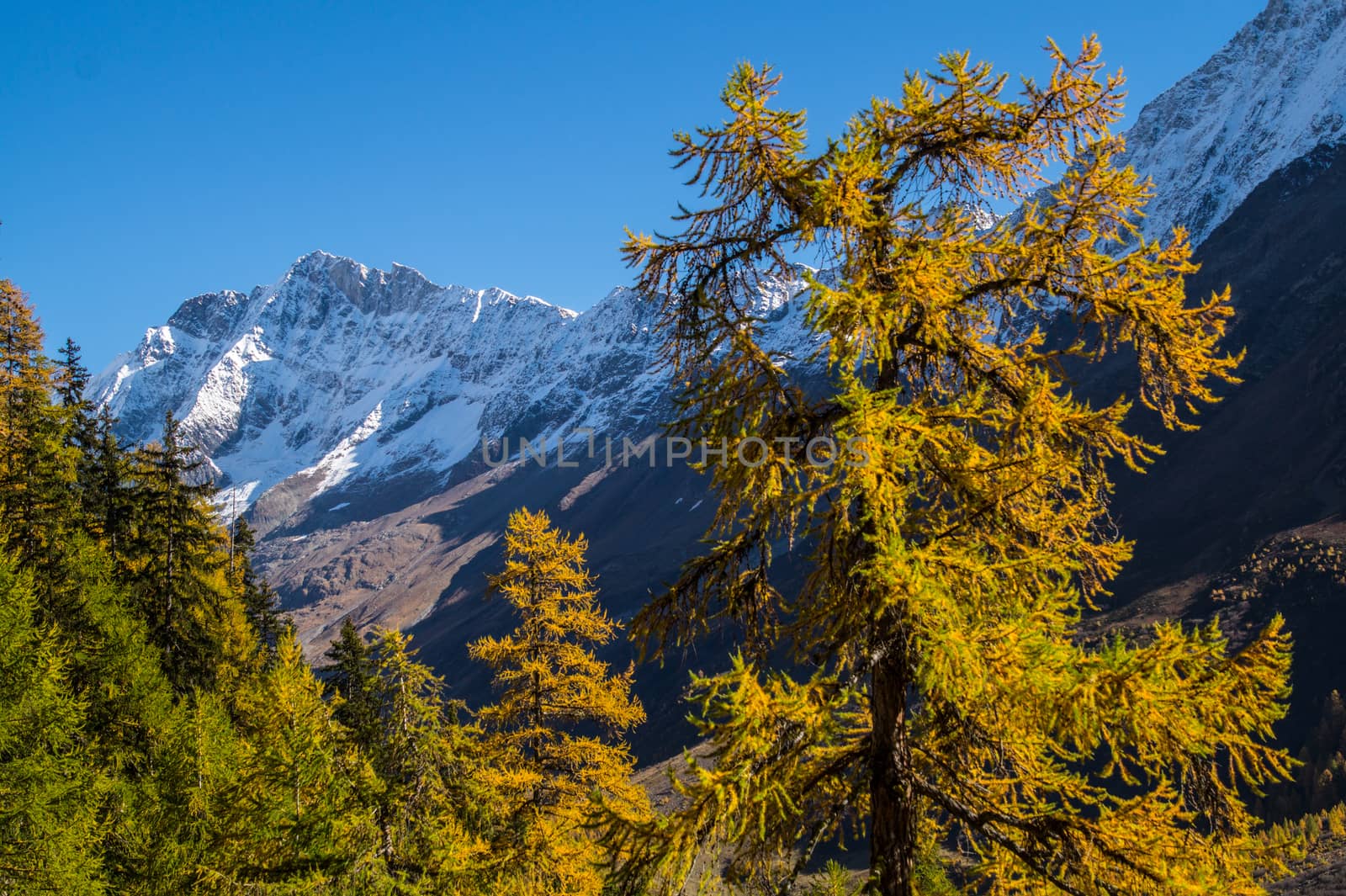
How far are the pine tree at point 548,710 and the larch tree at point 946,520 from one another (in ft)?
23.9

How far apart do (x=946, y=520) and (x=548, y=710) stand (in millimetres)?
9258

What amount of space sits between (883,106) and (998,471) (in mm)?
2443

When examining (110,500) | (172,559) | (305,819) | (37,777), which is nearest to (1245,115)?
(172,559)

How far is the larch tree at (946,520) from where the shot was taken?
3.89m

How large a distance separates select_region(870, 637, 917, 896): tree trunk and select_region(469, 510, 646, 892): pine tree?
25.0 feet

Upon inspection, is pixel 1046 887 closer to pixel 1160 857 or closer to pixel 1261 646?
pixel 1160 857

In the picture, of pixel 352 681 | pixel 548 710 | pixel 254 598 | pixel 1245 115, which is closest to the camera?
pixel 548 710

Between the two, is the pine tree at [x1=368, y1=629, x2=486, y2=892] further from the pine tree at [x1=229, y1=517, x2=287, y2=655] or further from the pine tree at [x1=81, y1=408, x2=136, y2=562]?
the pine tree at [x1=229, y1=517, x2=287, y2=655]

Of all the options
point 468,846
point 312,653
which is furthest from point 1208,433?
point 312,653

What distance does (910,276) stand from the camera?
4.39 meters

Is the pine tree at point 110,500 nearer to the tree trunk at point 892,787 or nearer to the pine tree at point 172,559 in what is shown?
the pine tree at point 172,559

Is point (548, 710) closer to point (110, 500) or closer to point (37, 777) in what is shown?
point (37, 777)

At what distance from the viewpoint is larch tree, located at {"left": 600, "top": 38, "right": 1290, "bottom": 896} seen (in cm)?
389

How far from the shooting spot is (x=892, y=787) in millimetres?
4578
